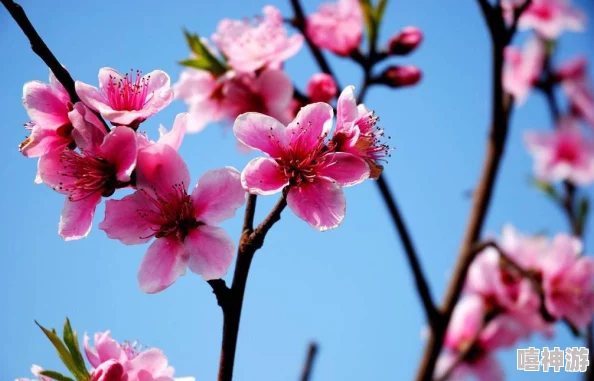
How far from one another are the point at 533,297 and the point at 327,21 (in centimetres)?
98

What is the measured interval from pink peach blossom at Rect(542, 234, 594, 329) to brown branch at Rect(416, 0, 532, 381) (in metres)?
0.22

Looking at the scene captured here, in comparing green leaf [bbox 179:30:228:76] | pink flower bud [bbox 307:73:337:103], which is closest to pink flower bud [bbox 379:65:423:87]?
pink flower bud [bbox 307:73:337:103]

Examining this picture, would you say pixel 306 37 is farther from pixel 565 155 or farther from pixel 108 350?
pixel 565 155

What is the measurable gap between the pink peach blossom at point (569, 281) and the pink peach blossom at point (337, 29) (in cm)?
80

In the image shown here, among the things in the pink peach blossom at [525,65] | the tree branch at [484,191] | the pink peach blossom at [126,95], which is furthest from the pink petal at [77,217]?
the pink peach blossom at [525,65]

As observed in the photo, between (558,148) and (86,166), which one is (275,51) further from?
(558,148)

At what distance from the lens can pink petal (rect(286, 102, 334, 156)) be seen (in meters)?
0.69

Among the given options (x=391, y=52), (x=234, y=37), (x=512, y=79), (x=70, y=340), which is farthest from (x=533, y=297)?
(x=70, y=340)

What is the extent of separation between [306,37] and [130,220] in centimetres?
89

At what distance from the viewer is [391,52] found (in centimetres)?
144

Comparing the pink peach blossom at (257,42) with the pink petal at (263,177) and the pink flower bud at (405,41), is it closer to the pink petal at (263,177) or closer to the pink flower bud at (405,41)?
the pink flower bud at (405,41)

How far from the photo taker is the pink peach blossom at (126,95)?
64 centimetres

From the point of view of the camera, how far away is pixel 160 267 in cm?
67

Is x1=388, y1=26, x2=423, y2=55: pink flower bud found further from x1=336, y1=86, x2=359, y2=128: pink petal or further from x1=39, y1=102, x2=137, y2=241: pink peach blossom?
x1=39, y1=102, x2=137, y2=241: pink peach blossom
